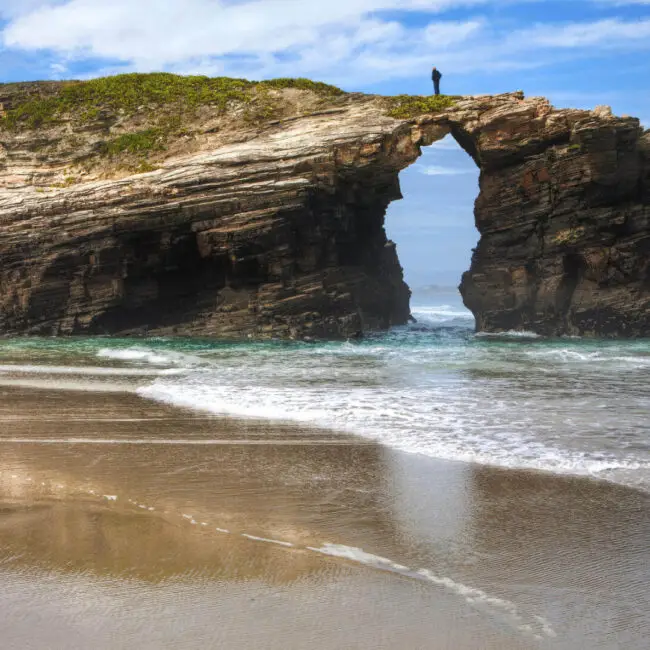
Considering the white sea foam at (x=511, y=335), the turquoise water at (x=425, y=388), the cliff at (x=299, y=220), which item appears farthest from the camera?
the white sea foam at (x=511, y=335)

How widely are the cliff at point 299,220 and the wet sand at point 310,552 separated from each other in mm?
19713

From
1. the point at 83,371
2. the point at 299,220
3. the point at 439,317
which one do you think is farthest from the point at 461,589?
the point at 439,317

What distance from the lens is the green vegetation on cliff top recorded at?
32.0 metres

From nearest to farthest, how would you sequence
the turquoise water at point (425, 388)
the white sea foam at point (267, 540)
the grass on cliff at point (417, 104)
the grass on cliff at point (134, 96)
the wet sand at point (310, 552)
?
the wet sand at point (310, 552) < the white sea foam at point (267, 540) < the turquoise water at point (425, 388) < the grass on cliff at point (417, 104) < the grass on cliff at point (134, 96)

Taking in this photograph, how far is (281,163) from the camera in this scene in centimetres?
2700

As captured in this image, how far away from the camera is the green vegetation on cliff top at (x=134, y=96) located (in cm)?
3200

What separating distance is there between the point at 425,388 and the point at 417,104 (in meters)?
19.5

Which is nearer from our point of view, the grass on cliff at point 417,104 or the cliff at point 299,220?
the cliff at point 299,220

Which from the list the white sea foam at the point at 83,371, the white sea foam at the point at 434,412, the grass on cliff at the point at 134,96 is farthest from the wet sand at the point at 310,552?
the grass on cliff at the point at 134,96

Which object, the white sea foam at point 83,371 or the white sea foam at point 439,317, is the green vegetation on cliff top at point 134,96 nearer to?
the white sea foam at point 83,371

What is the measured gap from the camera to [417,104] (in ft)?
95.7

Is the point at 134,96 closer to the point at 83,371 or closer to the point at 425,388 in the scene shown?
the point at 83,371

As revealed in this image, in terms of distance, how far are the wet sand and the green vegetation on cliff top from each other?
2591 centimetres

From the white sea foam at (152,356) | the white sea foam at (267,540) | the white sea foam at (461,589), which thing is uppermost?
the white sea foam at (267,540)
